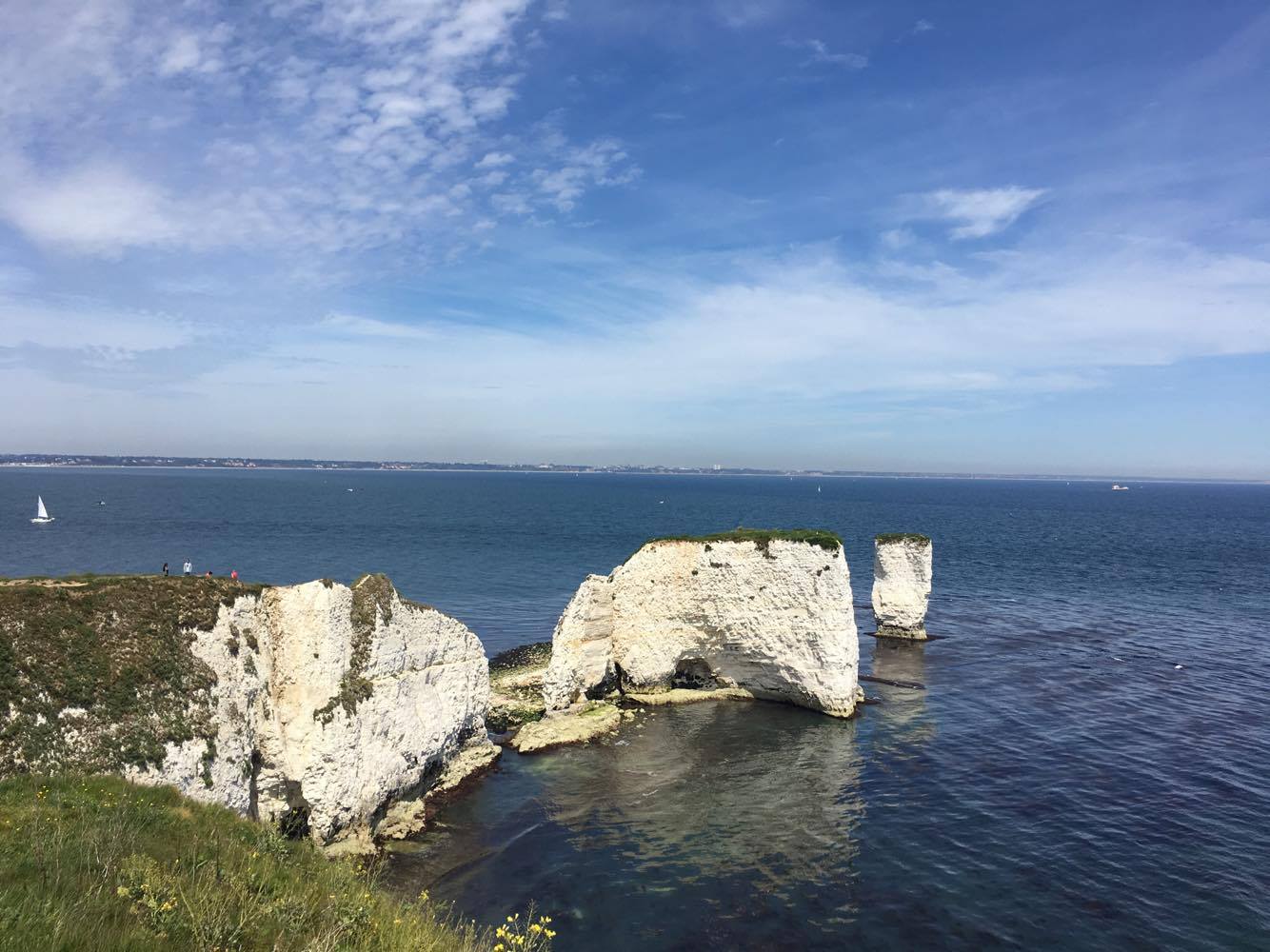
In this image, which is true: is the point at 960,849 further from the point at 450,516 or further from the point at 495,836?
the point at 450,516

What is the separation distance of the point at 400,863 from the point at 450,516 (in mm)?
110555

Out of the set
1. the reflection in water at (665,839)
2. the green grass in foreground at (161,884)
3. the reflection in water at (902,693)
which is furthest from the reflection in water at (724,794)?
the green grass in foreground at (161,884)

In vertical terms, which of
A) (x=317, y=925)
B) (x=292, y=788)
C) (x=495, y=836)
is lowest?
(x=495, y=836)

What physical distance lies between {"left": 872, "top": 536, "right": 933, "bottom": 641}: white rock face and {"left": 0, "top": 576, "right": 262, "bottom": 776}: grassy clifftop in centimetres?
4563

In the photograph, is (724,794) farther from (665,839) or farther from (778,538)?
(778,538)

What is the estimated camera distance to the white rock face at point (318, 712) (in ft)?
66.0

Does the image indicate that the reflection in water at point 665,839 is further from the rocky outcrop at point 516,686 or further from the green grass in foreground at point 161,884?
the green grass in foreground at point 161,884

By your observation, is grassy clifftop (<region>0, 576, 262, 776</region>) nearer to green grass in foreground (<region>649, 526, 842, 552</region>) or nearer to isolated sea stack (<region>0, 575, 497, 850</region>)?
isolated sea stack (<region>0, 575, 497, 850</region>)

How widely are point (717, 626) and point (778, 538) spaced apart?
5951 millimetres

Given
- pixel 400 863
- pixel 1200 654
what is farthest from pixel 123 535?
pixel 1200 654

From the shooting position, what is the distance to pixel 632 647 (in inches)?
1534

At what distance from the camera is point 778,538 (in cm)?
3784

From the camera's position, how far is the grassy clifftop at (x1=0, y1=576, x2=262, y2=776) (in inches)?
658

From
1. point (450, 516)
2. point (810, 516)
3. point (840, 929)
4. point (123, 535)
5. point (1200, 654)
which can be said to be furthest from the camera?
point (810, 516)
